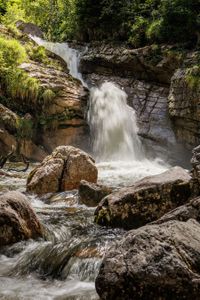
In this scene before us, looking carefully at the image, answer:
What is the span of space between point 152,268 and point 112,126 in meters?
15.8

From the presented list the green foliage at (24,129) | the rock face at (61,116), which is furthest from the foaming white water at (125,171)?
the green foliage at (24,129)

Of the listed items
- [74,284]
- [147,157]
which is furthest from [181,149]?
[74,284]

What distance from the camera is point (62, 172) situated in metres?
11.4

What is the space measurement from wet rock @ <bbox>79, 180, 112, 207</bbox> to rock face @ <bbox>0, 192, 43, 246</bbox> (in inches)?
99.2

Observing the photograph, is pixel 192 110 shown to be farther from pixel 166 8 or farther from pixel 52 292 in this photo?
pixel 52 292

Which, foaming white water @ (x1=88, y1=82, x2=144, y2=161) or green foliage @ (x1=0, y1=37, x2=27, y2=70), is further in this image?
green foliage @ (x1=0, y1=37, x2=27, y2=70)

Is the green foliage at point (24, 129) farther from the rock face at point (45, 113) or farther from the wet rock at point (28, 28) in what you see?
the wet rock at point (28, 28)

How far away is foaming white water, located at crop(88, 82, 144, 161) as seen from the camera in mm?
18969

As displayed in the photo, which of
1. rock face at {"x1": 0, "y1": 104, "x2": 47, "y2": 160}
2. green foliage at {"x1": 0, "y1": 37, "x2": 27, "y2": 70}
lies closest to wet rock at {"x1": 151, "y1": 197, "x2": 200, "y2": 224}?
rock face at {"x1": 0, "y1": 104, "x2": 47, "y2": 160}

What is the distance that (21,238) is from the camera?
6.69m

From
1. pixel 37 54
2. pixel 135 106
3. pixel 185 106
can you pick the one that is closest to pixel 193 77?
pixel 185 106

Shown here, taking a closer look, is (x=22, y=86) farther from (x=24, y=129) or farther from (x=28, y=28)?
(x=28, y=28)

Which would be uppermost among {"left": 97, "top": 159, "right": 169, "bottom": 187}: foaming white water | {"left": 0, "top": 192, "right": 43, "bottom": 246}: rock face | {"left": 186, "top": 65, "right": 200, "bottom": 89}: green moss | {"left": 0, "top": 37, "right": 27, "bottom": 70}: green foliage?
{"left": 0, "top": 37, "right": 27, "bottom": 70}: green foliage

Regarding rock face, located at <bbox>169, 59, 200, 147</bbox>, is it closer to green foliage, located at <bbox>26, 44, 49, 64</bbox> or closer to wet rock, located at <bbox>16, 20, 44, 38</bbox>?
green foliage, located at <bbox>26, 44, 49, 64</bbox>
